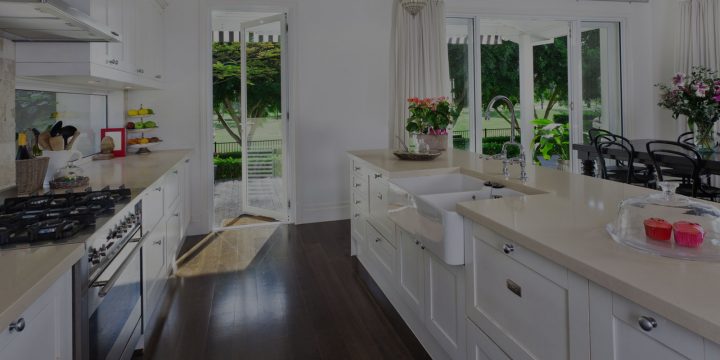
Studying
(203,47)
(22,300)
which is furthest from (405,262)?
(203,47)

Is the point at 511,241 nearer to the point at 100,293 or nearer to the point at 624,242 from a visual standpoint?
the point at 624,242

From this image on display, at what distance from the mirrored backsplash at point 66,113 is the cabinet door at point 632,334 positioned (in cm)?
274

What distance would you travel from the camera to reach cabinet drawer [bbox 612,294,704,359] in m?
0.79

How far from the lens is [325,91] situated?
5066 mm

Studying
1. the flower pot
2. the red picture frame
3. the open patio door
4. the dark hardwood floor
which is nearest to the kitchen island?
the dark hardwood floor

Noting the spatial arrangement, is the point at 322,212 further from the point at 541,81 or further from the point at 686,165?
the point at 541,81

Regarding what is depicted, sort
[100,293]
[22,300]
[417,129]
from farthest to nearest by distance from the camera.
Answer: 1. [417,129]
2. [100,293]
3. [22,300]

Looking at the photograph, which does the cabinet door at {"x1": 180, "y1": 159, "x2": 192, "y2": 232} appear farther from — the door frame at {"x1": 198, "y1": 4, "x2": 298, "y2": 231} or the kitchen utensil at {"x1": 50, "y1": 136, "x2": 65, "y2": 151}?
the kitchen utensil at {"x1": 50, "y1": 136, "x2": 65, "y2": 151}

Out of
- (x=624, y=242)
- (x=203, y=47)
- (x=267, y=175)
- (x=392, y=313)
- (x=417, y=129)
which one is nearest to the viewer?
(x=624, y=242)

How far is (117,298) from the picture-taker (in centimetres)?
174

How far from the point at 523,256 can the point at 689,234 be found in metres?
0.41

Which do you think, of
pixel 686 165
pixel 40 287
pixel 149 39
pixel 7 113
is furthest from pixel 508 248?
pixel 149 39

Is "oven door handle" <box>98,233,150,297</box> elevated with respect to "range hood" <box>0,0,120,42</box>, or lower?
lower

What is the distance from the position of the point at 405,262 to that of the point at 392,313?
1.42ft
